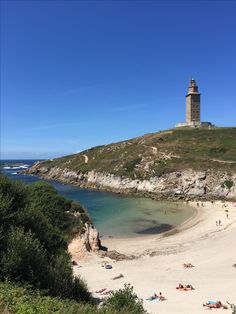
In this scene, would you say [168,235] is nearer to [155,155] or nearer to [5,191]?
[5,191]

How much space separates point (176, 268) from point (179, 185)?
2256 inches

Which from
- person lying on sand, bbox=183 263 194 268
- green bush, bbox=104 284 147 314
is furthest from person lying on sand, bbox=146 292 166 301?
person lying on sand, bbox=183 263 194 268

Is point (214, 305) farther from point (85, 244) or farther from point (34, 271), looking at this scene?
point (85, 244)

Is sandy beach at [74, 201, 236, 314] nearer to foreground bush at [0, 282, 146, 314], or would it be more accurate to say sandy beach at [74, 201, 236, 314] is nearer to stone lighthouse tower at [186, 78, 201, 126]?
foreground bush at [0, 282, 146, 314]

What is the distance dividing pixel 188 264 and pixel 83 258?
11.2 metres

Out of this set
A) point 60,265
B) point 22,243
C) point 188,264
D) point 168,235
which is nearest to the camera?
point 22,243

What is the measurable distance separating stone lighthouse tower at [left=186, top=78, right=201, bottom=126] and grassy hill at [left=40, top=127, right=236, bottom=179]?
1353 cm

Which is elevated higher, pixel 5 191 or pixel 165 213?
pixel 5 191

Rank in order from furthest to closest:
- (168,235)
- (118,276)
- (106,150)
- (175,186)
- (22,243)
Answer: (106,150)
(175,186)
(168,235)
(118,276)
(22,243)

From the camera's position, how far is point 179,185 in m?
89.7

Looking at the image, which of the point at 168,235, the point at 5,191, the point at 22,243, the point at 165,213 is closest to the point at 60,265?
the point at 22,243

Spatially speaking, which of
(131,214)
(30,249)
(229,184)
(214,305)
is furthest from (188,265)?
(229,184)

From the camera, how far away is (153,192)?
91.2 meters

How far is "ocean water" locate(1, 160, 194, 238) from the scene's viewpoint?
5216cm
